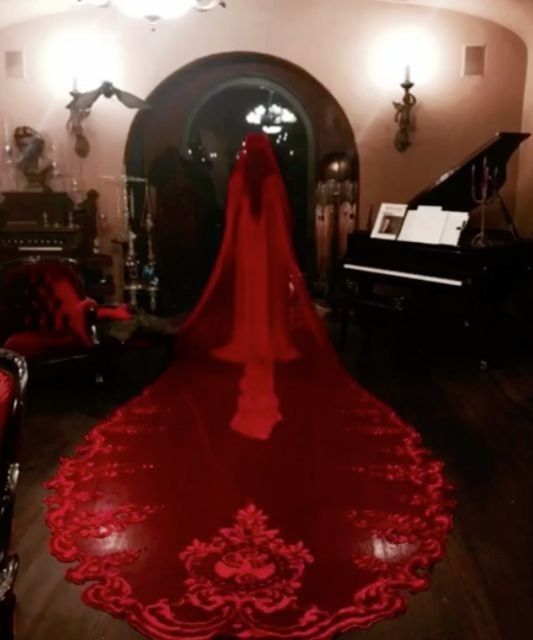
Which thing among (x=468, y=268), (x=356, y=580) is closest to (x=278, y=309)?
(x=468, y=268)

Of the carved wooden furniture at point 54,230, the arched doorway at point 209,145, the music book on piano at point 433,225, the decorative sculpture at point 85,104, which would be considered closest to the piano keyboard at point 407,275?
the music book on piano at point 433,225

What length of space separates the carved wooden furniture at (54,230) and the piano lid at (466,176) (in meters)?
2.85

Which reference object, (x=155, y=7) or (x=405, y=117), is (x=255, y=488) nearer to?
(x=155, y=7)

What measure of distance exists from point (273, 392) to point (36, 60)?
4.01 meters

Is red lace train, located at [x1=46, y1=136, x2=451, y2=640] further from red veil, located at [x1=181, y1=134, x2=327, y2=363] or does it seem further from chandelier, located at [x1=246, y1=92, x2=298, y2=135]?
chandelier, located at [x1=246, y1=92, x2=298, y2=135]

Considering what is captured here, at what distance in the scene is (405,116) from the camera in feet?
18.6

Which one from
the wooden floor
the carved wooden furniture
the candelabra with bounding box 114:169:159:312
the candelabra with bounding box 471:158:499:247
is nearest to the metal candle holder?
the candelabra with bounding box 471:158:499:247

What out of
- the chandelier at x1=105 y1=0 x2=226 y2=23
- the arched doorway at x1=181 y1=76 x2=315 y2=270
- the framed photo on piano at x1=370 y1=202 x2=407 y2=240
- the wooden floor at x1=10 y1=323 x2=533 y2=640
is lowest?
the wooden floor at x1=10 y1=323 x2=533 y2=640

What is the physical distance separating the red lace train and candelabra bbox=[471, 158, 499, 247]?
134 cm

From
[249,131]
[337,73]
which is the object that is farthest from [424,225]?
[249,131]

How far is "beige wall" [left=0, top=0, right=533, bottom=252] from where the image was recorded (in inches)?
222

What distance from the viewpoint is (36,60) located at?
19.4 feet

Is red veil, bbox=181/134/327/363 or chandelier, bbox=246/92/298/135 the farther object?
chandelier, bbox=246/92/298/135

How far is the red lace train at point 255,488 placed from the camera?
218cm
